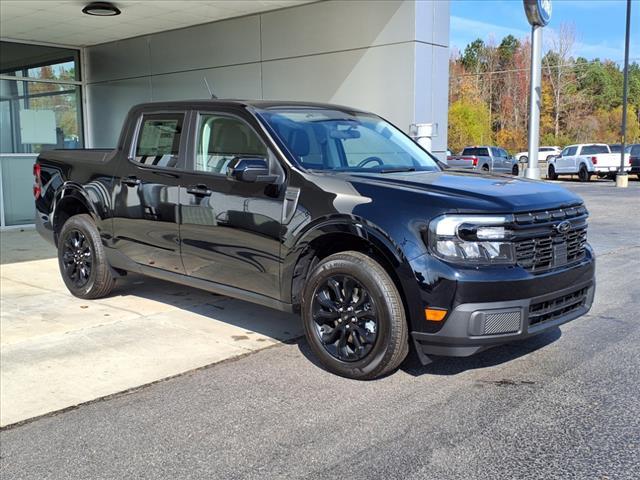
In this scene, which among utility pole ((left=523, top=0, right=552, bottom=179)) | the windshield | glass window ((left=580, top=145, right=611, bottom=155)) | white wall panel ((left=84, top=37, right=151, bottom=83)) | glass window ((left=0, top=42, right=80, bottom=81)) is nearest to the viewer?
the windshield

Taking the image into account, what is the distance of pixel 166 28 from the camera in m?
12.1

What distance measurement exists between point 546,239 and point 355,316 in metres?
1.33

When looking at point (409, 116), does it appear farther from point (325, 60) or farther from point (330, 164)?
point (330, 164)

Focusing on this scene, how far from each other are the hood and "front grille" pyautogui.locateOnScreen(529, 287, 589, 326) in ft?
2.00

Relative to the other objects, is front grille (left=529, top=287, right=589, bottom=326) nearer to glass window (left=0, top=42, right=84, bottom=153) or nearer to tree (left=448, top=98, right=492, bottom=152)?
glass window (left=0, top=42, right=84, bottom=153)

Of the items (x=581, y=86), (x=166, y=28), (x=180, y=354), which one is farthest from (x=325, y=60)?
(x=581, y=86)

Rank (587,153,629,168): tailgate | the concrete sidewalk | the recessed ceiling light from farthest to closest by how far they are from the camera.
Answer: (587,153,629,168): tailgate, the recessed ceiling light, the concrete sidewalk

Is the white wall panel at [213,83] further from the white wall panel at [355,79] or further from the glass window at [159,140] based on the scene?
the glass window at [159,140]

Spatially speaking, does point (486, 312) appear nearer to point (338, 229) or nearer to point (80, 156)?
point (338, 229)

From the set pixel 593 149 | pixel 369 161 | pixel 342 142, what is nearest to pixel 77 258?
pixel 342 142

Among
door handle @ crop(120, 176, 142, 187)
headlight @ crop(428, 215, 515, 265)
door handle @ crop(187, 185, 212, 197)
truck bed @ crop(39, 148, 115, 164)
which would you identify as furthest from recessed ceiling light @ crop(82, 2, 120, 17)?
headlight @ crop(428, 215, 515, 265)

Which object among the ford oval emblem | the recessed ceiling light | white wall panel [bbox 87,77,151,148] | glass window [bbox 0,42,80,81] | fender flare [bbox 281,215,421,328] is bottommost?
fender flare [bbox 281,215,421,328]

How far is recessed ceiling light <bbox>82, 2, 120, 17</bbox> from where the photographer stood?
998cm

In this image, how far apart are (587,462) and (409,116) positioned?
22.5ft
